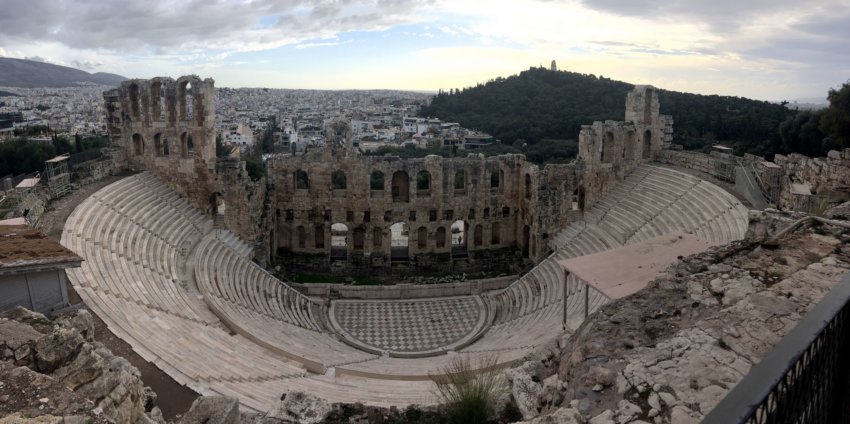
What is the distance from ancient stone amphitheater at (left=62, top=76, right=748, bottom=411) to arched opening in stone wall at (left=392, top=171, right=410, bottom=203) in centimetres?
604

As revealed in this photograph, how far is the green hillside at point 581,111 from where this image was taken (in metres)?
42.9

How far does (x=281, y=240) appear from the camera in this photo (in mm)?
28516

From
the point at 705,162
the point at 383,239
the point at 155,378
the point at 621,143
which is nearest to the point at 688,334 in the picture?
the point at 155,378

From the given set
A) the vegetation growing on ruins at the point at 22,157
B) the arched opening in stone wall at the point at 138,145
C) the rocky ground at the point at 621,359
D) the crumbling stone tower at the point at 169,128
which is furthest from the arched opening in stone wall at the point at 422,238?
the vegetation growing on ruins at the point at 22,157

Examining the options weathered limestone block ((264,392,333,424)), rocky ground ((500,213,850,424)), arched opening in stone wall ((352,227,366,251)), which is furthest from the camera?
arched opening in stone wall ((352,227,366,251))

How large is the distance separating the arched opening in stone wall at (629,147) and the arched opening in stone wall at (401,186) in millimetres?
11305

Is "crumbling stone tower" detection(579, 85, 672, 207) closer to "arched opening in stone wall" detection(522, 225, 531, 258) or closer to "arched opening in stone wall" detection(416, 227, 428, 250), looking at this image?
"arched opening in stone wall" detection(522, 225, 531, 258)

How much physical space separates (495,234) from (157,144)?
17.3 meters

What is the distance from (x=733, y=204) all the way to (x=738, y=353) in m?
16.3

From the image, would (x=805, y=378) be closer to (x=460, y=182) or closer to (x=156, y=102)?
(x=156, y=102)

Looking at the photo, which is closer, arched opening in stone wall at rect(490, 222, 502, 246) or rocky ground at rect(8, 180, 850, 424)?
rocky ground at rect(8, 180, 850, 424)

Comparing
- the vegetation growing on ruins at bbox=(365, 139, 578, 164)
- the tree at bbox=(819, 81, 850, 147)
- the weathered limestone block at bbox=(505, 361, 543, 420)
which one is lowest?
the weathered limestone block at bbox=(505, 361, 543, 420)

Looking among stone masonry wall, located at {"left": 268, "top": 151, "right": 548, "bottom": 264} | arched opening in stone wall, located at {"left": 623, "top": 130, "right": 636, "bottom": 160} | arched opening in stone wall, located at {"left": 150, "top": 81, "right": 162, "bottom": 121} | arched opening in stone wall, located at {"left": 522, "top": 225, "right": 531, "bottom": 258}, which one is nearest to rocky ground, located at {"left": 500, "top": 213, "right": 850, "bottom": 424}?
stone masonry wall, located at {"left": 268, "top": 151, "right": 548, "bottom": 264}

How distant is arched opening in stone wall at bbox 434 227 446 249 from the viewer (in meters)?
29.1
